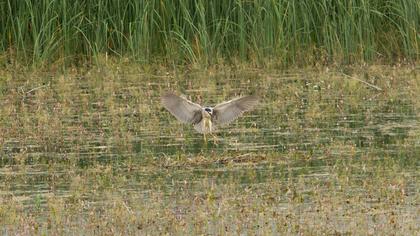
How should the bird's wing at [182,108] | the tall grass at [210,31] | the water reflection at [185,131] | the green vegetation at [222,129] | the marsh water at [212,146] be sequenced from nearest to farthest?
the green vegetation at [222,129]
the marsh water at [212,146]
the water reflection at [185,131]
the bird's wing at [182,108]
the tall grass at [210,31]

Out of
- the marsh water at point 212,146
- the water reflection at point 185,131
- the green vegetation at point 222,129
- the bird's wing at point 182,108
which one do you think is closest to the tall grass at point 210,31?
the green vegetation at point 222,129

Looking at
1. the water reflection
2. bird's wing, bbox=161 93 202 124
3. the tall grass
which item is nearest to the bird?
bird's wing, bbox=161 93 202 124

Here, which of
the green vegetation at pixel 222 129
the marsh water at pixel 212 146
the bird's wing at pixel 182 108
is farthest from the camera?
the bird's wing at pixel 182 108

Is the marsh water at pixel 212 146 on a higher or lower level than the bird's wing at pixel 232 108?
lower

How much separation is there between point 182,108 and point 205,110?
9.8 inches

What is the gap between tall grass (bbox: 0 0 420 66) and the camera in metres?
13.3

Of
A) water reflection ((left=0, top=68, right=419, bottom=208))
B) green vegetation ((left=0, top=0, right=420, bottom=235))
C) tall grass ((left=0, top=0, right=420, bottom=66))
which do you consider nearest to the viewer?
green vegetation ((left=0, top=0, right=420, bottom=235))

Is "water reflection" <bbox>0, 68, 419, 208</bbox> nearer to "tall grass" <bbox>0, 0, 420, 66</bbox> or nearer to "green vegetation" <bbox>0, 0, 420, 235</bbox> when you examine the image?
"green vegetation" <bbox>0, 0, 420, 235</bbox>

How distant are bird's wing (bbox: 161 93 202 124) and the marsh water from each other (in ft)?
0.74

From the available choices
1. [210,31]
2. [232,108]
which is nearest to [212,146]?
[232,108]

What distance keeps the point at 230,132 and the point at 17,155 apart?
72.7 inches

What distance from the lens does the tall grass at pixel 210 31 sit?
13.3 metres

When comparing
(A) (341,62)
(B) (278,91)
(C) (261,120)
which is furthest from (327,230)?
(A) (341,62)

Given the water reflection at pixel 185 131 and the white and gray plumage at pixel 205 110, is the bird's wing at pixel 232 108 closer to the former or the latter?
the white and gray plumage at pixel 205 110
